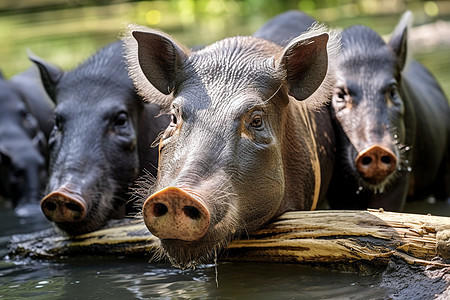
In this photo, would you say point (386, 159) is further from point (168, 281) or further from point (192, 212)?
point (192, 212)

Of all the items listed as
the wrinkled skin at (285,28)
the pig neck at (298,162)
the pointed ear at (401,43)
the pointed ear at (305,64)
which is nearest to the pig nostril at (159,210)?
the pig neck at (298,162)

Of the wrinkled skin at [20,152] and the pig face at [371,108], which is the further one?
the wrinkled skin at [20,152]

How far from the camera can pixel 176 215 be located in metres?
3.79

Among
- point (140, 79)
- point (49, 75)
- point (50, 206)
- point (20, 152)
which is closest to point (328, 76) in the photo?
point (140, 79)

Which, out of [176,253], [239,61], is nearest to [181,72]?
[239,61]

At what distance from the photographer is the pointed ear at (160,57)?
4.86 metres

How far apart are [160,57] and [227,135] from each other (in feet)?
3.03

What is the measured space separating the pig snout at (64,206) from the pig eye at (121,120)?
83 cm

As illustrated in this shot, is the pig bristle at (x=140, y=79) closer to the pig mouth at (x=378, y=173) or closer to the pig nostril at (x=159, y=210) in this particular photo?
the pig nostril at (x=159, y=210)

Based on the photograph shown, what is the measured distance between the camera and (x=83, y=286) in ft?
16.0

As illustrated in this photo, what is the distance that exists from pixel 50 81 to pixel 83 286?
6.66ft

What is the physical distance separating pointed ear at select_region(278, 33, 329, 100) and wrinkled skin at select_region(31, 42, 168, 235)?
1.35m

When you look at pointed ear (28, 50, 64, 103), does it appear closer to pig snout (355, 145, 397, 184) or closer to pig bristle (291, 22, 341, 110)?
pig bristle (291, 22, 341, 110)

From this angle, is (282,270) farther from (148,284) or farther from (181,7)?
(181,7)
